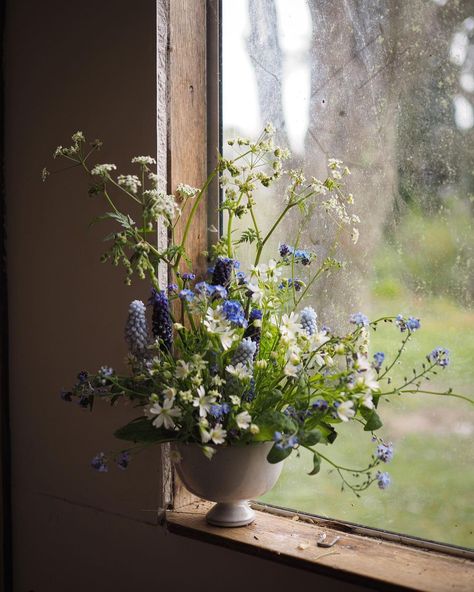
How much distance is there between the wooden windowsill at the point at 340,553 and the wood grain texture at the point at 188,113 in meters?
0.20

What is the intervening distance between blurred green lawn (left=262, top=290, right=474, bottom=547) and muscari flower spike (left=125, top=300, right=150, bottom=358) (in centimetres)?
51

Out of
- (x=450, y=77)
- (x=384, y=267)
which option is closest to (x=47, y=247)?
(x=384, y=267)

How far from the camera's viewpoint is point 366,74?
156cm

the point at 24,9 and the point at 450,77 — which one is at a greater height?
the point at 24,9

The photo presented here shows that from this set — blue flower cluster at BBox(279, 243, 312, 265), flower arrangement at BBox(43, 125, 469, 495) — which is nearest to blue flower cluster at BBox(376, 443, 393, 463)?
flower arrangement at BBox(43, 125, 469, 495)

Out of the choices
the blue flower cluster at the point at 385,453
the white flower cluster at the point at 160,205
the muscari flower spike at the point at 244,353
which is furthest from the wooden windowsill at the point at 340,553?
the white flower cluster at the point at 160,205

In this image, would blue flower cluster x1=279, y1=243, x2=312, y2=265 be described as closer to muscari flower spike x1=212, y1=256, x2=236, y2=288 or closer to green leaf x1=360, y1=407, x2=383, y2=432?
A: muscari flower spike x1=212, y1=256, x2=236, y2=288

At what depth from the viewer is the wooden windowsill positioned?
4.26 ft

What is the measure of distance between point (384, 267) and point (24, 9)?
52.0 inches

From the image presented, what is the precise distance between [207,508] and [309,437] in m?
0.51

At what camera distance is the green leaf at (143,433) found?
1.47m

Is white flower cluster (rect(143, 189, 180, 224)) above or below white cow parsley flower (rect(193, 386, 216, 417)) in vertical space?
above

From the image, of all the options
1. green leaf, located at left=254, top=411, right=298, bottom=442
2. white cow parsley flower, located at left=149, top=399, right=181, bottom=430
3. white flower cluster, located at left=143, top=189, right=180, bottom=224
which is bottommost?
green leaf, located at left=254, top=411, right=298, bottom=442

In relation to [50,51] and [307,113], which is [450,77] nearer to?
[307,113]
